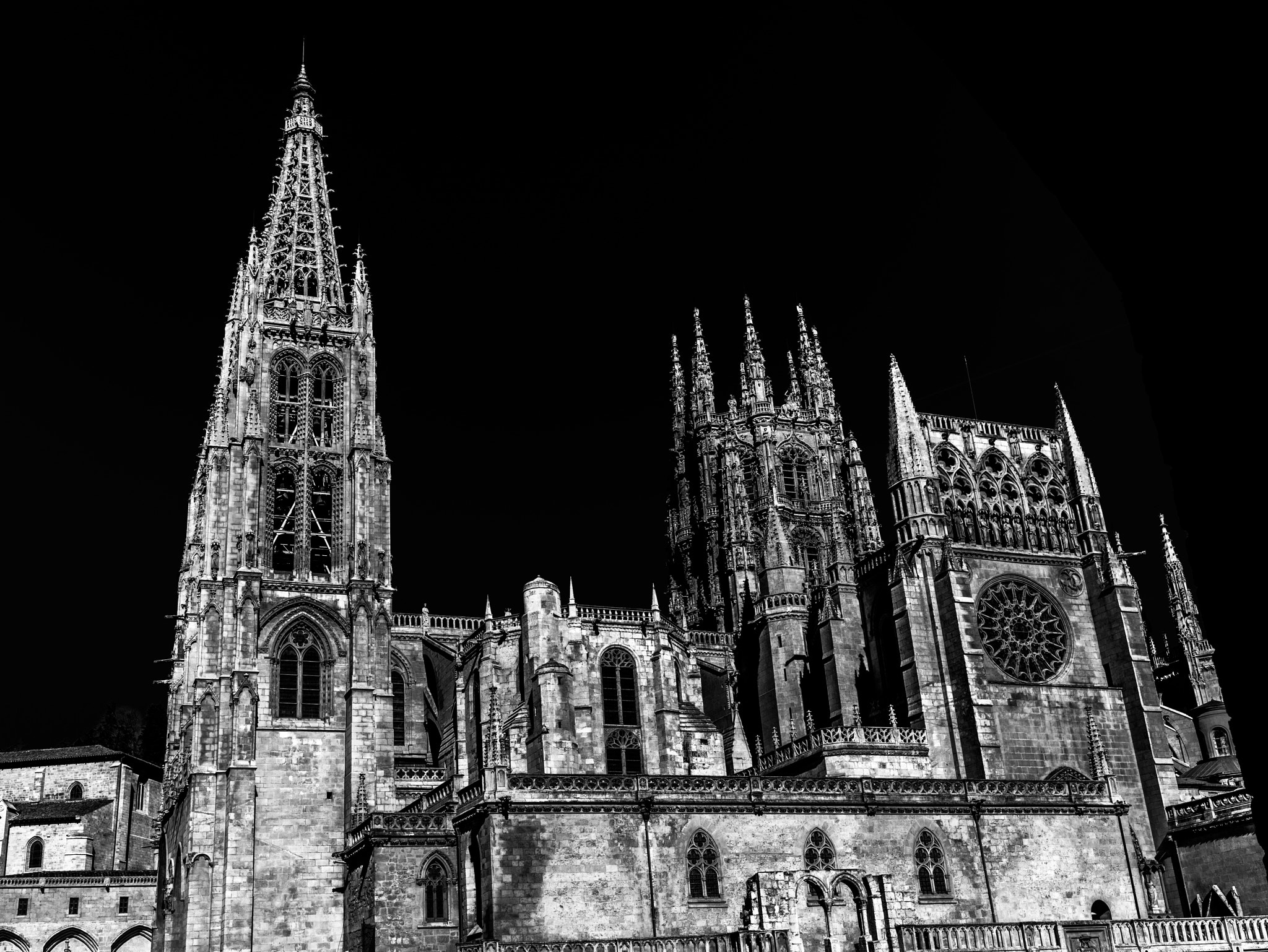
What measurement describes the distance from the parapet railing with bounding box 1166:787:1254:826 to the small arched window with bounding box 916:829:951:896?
11162 millimetres

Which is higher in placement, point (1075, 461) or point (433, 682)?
point (1075, 461)

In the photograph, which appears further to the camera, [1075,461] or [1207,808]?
[1075,461]

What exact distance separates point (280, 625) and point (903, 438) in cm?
2866

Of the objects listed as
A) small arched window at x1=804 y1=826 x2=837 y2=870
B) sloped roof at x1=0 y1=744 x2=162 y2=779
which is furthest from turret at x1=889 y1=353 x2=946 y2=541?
sloped roof at x1=0 y1=744 x2=162 y2=779

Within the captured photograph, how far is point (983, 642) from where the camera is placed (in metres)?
50.5

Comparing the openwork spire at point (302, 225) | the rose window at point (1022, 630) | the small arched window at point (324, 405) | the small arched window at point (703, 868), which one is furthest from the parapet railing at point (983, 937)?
the openwork spire at point (302, 225)

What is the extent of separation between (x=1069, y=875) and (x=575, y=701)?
20897 millimetres

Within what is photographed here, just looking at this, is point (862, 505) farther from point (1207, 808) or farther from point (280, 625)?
point (280, 625)

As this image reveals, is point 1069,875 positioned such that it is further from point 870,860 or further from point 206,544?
point 206,544

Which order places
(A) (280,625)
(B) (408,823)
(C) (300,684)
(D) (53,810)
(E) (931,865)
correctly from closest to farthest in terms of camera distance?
(E) (931,865), (B) (408,823), (C) (300,684), (A) (280,625), (D) (53,810)

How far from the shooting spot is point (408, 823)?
43.2 meters

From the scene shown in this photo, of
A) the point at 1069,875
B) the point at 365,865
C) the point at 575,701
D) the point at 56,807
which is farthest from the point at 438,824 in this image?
the point at 56,807

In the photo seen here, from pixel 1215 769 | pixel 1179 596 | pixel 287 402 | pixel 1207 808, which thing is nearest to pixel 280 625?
pixel 287 402

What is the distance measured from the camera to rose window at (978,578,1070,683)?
50.8m
